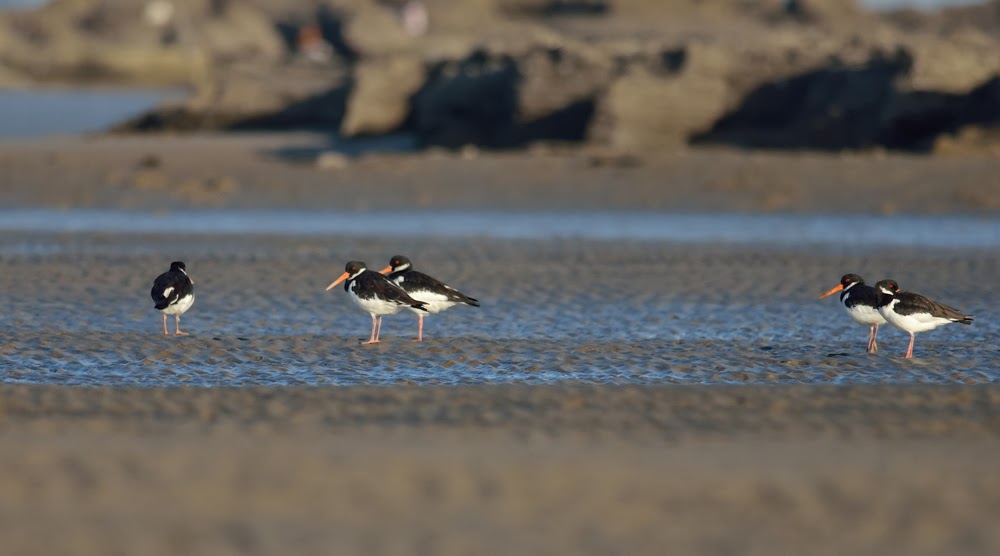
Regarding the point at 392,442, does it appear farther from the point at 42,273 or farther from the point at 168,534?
the point at 42,273

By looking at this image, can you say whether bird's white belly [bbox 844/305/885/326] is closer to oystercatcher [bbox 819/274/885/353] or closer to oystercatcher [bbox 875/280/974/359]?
oystercatcher [bbox 819/274/885/353]

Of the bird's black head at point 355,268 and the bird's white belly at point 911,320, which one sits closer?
the bird's white belly at point 911,320

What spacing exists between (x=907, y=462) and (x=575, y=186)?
1788 centimetres

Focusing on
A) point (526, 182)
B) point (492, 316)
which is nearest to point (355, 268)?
point (492, 316)

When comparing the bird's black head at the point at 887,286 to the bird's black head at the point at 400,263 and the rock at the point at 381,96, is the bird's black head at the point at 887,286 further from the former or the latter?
the rock at the point at 381,96

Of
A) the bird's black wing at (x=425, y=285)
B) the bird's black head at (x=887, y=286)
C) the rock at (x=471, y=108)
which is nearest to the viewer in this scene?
the bird's black head at (x=887, y=286)

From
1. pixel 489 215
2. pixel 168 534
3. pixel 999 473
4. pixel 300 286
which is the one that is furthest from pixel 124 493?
Answer: pixel 489 215

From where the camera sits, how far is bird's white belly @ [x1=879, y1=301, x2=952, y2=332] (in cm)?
1110

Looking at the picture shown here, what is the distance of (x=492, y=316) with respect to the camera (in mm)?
13539

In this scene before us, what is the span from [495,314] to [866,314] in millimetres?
3683

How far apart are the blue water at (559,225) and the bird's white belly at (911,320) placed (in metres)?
8.05

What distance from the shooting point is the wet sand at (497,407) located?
6.07 meters

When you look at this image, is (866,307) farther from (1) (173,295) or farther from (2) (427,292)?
(1) (173,295)

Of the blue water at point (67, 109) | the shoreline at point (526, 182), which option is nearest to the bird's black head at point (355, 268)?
the shoreline at point (526, 182)
